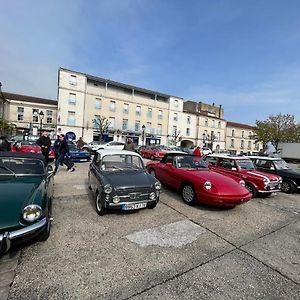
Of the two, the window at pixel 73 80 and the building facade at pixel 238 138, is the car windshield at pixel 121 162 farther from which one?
the building facade at pixel 238 138

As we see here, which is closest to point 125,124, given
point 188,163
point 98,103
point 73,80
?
point 98,103

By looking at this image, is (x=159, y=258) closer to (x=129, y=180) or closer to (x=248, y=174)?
(x=129, y=180)

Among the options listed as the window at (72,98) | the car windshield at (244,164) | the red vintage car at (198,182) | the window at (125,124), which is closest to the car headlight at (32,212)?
the red vintage car at (198,182)

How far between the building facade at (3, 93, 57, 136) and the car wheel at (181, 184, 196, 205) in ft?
115

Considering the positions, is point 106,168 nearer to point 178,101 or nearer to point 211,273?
point 211,273

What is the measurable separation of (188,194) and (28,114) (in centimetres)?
4079

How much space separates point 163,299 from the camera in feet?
7.70

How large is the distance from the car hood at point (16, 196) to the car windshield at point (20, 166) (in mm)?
241

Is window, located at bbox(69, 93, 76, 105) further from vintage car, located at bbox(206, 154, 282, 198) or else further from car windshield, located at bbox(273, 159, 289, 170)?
car windshield, located at bbox(273, 159, 289, 170)

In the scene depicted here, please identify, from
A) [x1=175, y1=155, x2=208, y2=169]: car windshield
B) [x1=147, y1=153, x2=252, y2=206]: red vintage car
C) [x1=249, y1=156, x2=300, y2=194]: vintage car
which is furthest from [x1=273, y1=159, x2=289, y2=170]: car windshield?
[x1=175, y1=155, x2=208, y2=169]: car windshield

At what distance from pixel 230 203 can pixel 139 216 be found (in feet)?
7.78

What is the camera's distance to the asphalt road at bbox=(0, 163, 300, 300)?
8.20 ft

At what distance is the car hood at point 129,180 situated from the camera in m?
4.66

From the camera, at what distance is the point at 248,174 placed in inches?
289
